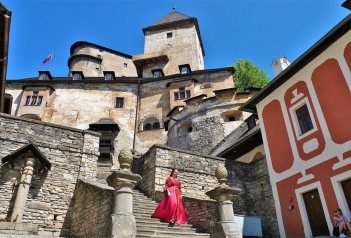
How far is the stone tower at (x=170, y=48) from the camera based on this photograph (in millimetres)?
41562

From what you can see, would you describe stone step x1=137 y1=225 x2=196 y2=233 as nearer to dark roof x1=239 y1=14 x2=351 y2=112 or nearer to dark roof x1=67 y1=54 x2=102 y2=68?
dark roof x1=239 y1=14 x2=351 y2=112

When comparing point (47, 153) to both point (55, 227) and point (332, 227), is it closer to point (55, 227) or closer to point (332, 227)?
point (55, 227)

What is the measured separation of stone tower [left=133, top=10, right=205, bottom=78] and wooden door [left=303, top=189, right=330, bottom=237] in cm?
2898

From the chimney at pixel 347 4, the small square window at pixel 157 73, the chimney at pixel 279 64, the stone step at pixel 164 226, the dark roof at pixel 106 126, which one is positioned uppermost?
the small square window at pixel 157 73

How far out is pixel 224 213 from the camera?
30.5 feet

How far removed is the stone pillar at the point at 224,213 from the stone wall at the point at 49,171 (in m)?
5.40

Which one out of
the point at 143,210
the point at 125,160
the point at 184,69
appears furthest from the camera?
the point at 184,69

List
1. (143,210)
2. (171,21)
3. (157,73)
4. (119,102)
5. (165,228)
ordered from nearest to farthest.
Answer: (165,228) → (143,210) → (119,102) → (157,73) → (171,21)

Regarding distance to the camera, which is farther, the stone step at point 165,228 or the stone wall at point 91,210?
the stone step at point 165,228

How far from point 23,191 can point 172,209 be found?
201 inches

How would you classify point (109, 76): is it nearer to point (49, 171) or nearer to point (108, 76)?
point (108, 76)

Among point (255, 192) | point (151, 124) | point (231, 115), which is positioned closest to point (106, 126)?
point (151, 124)

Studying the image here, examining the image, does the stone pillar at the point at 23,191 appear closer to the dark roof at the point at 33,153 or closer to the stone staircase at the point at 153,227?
the dark roof at the point at 33,153

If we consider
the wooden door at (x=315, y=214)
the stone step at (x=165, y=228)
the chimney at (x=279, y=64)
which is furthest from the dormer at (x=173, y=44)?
the stone step at (x=165, y=228)
